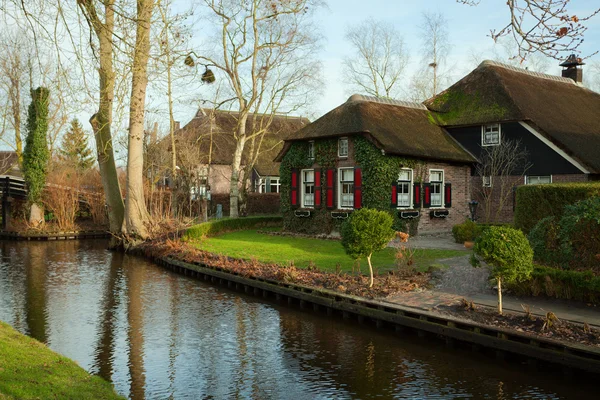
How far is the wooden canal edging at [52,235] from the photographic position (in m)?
28.9

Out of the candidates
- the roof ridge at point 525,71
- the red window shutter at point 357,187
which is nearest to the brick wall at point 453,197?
the red window shutter at point 357,187


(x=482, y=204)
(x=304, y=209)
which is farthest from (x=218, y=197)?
(x=482, y=204)

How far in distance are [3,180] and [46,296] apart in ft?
64.9

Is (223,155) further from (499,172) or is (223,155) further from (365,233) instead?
(365,233)

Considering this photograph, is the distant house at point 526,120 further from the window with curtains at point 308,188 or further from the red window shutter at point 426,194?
the window with curtains at point 308,188

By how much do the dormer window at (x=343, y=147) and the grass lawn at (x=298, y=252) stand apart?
11.3 ft

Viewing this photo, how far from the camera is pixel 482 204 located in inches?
955

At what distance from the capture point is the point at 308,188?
23734 millimetres

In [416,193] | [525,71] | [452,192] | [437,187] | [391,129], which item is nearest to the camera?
[416,193]

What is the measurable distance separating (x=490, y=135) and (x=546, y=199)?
11357mm

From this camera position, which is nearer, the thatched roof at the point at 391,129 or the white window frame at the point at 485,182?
the thatched roof at the point at 391,129

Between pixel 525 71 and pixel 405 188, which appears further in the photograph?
pixel 525 71

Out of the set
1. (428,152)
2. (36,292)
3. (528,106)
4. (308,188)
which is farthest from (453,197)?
(36,292)

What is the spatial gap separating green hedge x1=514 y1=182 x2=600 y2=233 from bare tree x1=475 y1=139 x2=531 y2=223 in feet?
27.9
